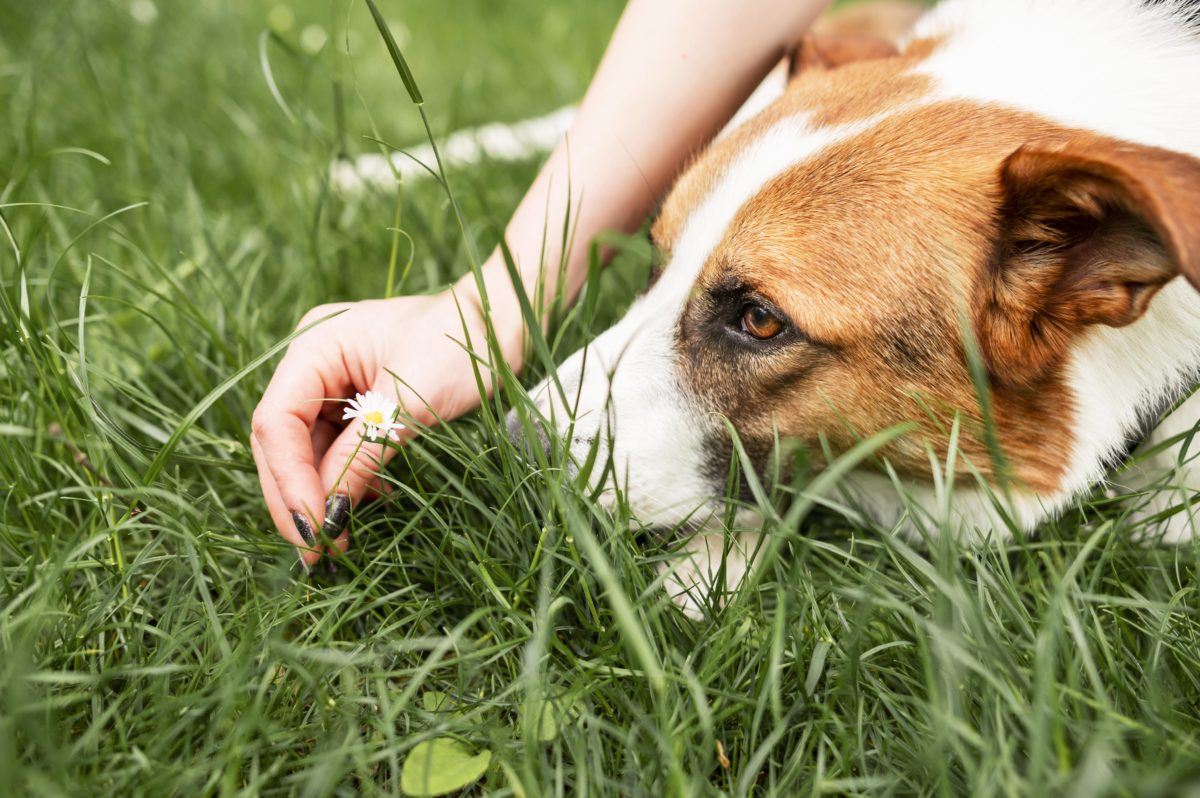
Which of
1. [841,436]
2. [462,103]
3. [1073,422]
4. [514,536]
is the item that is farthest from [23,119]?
A: [1073,422]

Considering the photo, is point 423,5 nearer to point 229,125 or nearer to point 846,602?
point 229,125

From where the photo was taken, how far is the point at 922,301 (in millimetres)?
1939

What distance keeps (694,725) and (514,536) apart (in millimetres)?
580

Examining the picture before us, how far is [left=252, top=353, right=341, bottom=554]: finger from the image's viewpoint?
1787 millimetres

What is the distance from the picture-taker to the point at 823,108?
211cm

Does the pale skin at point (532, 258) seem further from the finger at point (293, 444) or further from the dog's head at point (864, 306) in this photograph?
the dog's head at point (864, 306)

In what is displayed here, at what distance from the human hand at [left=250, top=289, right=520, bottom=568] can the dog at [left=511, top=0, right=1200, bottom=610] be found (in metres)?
0.26

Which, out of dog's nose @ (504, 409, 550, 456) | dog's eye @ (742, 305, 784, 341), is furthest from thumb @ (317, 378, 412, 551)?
dog's eye @ (742, 305, 784, 341)

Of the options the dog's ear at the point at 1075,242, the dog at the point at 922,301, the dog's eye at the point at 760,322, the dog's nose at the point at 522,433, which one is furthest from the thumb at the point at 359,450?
the dog's ear at the point at 1075,242

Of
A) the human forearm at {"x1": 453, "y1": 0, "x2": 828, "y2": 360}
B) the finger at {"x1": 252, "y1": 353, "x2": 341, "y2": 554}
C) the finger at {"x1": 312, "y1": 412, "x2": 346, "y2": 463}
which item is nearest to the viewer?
the finger at {"x1": 252, "y1": 353, "x2": 341, "y2": 554}

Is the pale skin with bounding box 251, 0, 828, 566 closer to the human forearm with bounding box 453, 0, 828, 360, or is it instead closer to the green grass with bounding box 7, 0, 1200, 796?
the human forearm with bounding box 453, 0, 828, 360

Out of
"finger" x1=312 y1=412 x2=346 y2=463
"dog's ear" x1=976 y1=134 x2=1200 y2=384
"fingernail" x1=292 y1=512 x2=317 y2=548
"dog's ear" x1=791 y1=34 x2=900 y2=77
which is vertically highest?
"dog's ear" x1=791 y1=34 x2=900 y2=77

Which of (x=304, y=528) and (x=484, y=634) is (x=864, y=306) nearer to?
(x=484, y=634)

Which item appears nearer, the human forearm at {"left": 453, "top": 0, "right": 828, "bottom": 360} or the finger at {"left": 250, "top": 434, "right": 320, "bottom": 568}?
the finger at {"left": 250, "top": 434, "right": 320, "bottom": 568}
